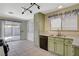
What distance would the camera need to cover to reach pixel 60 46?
9.58 ft

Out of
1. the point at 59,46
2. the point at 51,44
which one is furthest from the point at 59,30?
the point at 59,46

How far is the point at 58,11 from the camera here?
11.7 ft

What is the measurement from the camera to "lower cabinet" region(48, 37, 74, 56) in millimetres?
2588

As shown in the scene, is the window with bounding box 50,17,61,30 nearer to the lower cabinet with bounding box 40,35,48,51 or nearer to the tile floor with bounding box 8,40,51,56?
the lower cabinet with bounding box 40,35,48,51

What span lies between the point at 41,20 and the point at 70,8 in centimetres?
164

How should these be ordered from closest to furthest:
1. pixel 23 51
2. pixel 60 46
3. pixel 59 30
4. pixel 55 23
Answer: pixel 60 46
pixel 23 51
pixel 59 30
pixel 55 23

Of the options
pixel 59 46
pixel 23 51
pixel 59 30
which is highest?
pixel 59 30

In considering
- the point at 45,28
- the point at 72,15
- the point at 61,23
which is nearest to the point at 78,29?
the point at 72,15

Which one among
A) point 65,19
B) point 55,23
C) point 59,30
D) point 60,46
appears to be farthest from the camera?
point 55,23

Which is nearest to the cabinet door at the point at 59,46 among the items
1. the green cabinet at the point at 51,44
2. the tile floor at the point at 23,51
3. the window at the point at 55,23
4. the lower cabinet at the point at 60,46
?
the lower cabinet at the point at 60,46

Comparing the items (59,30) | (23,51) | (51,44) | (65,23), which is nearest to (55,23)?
(59,30)

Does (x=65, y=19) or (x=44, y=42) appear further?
(x=44, y=42)

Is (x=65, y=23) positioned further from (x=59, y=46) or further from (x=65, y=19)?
(x=59, y=46)

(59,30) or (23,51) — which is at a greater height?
(59,30)
